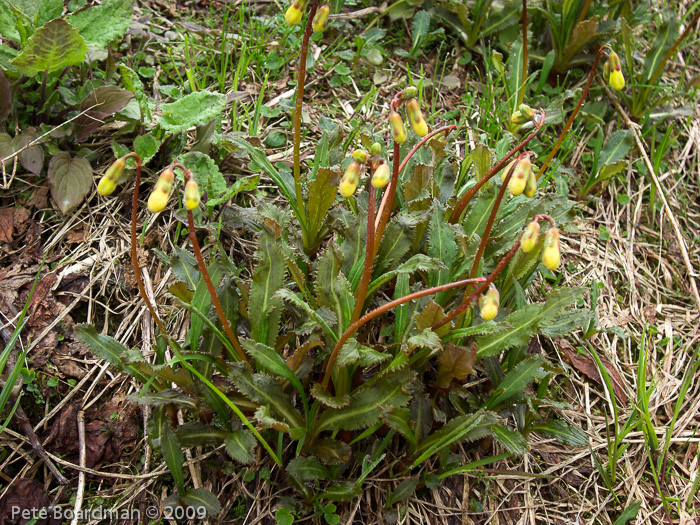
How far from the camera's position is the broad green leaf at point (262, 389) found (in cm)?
187

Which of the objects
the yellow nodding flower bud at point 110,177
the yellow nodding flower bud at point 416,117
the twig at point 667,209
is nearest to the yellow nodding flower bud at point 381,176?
the yellow nodding flower bud at point 416,117

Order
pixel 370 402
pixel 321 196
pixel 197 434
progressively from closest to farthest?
pixel 370 402
pixel 197 434
pixel 321 196

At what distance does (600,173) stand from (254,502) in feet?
8.28

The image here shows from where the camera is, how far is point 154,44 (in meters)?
3.34

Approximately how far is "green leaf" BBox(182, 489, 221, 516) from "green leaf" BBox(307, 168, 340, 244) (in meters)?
1.12

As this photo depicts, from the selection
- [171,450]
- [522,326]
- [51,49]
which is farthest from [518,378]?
[51,49]

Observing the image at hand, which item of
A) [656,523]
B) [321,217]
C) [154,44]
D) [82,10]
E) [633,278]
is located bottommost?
[656,523]

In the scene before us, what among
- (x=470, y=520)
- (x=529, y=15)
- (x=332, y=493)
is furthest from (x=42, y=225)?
(x=529, y=15)

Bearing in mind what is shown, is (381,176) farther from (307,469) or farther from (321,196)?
(307,469)

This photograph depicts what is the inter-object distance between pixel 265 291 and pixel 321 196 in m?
0.50

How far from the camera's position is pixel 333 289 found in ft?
6.68

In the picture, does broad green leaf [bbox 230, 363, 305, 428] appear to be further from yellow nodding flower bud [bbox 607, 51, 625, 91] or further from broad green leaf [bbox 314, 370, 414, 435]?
yellow nodding flower bud [bbox 607, 51, 625, 91]

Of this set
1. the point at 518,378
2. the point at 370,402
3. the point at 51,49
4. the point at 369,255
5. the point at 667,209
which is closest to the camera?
the point at 369,255

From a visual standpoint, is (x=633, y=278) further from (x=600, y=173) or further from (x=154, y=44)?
(x=154, y=44)
